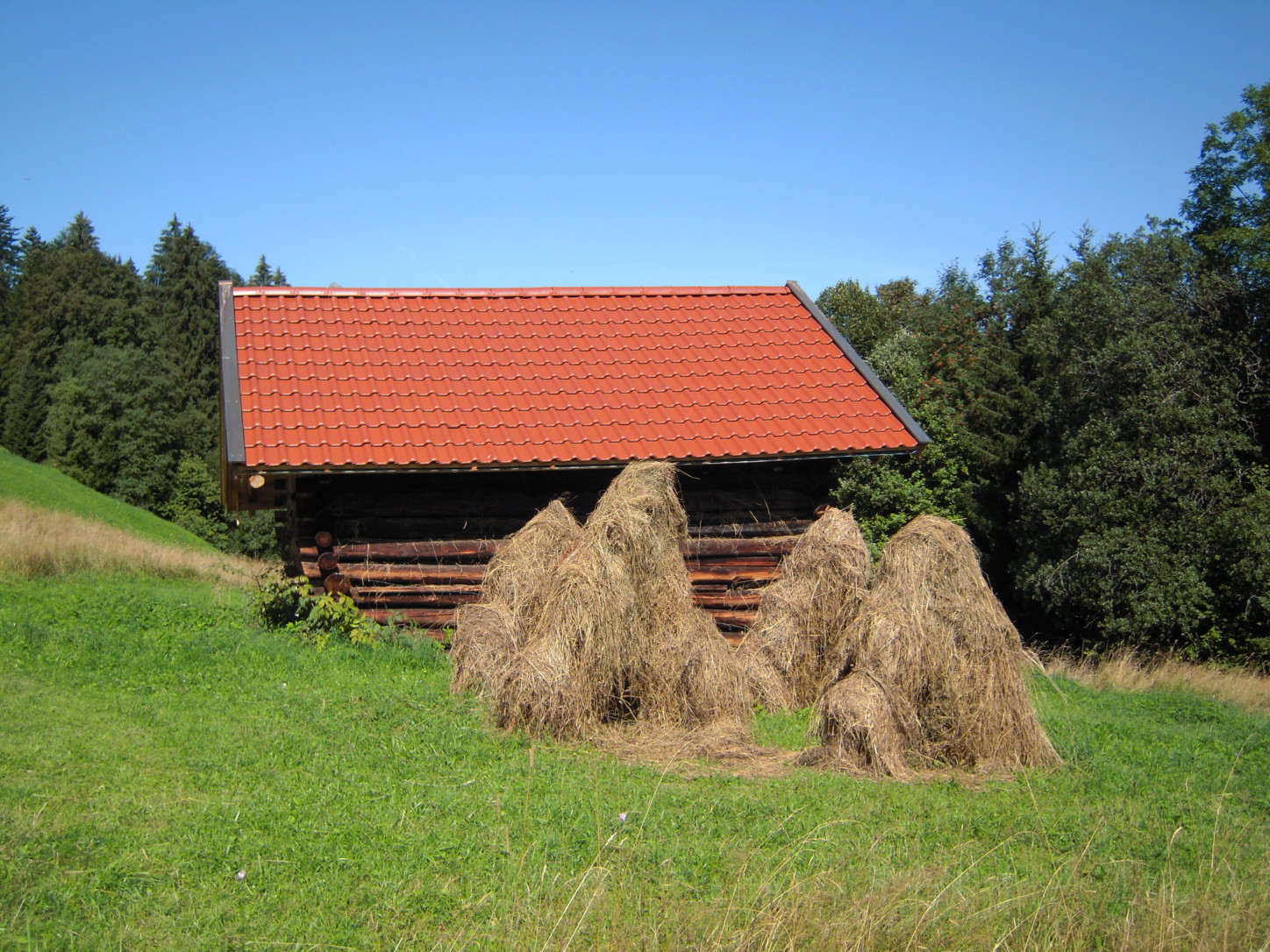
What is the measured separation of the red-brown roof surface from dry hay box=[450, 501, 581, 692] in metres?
1.94

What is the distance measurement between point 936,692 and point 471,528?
556 cm

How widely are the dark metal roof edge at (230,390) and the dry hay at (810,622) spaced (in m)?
5.63

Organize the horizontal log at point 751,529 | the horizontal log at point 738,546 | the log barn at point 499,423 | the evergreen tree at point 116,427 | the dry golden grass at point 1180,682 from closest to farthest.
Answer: the log barn at point 499,423 → the horizontal log at point 738,546 → the horizontal log at point 751,529 → the dry golden grass at point 1180,682 → the evergreen tree at point 116,427

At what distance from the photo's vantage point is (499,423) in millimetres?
11320

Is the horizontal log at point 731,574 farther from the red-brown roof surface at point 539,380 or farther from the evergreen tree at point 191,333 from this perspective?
the evergreen tree at point 191,333

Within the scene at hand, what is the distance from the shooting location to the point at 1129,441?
20812mm

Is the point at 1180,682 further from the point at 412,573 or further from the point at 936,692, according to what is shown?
the point at 412,573

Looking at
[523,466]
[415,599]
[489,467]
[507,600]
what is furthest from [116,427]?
[507,600]

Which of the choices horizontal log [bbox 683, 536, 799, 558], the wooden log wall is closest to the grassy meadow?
the wooden log wall

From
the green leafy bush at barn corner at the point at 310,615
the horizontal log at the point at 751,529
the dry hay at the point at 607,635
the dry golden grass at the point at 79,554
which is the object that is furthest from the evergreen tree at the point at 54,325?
the dry hay at the point at 607,635

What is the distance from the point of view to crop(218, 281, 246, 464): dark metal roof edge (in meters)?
10.1

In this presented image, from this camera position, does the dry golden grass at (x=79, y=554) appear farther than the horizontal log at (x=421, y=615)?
Yes

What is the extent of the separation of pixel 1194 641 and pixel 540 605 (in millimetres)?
17221

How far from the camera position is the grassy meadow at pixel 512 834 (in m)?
4.32
